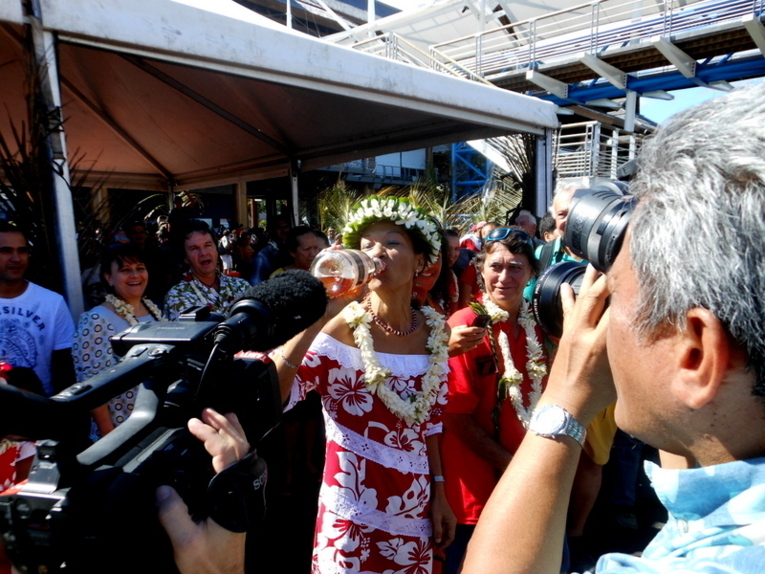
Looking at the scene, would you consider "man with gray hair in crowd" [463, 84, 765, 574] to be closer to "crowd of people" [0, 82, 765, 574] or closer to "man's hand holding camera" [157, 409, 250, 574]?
"crowd of people" [0, 82, 765, 574]

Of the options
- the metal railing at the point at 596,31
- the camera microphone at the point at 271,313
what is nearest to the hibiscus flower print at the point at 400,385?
the camera microphone at the point at 271,313

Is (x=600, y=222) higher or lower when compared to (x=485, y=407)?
higher

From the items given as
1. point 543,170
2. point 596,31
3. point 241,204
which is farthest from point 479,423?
point 596,31

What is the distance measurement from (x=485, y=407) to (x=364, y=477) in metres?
0.70

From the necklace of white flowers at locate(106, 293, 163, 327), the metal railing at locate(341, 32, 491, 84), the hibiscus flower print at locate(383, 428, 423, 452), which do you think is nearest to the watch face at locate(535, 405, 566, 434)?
the hibiscus flower print at locate(383, 428, 423, 452)

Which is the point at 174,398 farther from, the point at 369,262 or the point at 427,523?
the point at 427,523

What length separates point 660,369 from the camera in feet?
2.50

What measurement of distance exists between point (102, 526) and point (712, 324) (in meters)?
0.84

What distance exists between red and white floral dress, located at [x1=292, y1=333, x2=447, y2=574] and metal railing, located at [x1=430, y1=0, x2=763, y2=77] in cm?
901

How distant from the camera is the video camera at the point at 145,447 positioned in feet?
2.27

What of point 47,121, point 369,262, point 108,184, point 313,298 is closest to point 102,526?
Result: point 313,298

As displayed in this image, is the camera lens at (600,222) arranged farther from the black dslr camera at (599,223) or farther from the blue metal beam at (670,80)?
the blue metal beam at (670,80)

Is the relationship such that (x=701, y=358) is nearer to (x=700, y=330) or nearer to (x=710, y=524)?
(x=700, y=330)

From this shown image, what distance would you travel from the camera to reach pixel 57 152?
2.27 m
